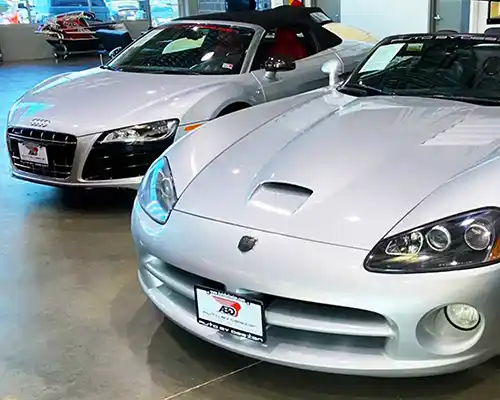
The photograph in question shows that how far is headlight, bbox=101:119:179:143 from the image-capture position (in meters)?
3.55

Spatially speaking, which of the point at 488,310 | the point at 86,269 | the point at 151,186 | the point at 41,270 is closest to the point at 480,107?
the point at 488,310

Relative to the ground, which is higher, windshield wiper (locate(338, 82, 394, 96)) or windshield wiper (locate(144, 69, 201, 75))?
windshield wiper (locate(338, 82, 394, 96))

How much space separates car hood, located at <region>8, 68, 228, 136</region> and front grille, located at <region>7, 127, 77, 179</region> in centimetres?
5

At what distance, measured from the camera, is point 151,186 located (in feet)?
7.69

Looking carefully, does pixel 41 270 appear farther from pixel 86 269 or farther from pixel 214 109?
pixel 214 109

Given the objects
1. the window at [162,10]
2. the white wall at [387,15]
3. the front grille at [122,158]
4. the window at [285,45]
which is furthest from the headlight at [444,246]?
the window at [162,10]

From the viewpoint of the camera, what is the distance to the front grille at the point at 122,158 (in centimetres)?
356

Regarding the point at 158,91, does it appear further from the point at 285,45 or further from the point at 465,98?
the point at 465,98

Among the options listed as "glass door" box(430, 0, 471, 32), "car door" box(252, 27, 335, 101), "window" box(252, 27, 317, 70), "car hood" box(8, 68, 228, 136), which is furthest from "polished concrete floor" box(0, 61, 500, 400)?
"glass door" box(430, 0, 471, 32)

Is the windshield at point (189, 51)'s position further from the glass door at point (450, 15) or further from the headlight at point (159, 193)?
the glass door at point (450, 15)

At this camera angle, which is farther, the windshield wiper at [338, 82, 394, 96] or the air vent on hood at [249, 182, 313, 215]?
the windshield wiper at [338, 82, 394, 96]

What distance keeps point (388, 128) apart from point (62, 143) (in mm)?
1942

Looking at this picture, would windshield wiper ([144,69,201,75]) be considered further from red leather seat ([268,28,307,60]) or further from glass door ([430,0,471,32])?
glass door ([430,0,471,32])

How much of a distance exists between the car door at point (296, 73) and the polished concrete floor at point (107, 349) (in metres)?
1.43
